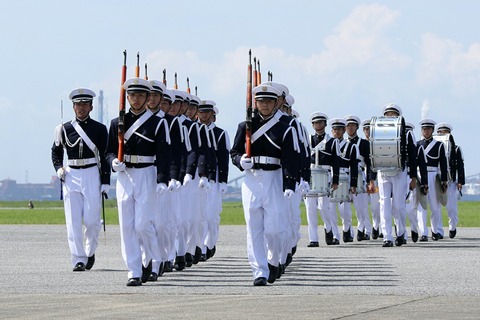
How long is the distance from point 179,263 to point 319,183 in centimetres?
619

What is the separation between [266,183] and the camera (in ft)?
57.5

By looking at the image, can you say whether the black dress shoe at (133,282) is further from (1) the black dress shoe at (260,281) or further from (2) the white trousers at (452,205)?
(2) the white trousers at (452,205)

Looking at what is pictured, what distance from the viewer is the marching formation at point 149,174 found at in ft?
58.3

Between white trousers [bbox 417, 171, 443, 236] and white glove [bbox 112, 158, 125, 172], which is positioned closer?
white glove [bbox 112, 158, 125, 172]

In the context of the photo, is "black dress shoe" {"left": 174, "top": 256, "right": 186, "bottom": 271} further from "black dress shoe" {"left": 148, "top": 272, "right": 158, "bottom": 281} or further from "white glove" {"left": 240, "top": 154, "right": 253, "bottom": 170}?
"white glove" {"left": 240, "top": 154, "right": 253, "bottom": 170}

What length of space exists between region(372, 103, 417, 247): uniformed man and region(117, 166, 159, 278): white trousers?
10.1m

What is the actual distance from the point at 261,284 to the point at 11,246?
11476 mm

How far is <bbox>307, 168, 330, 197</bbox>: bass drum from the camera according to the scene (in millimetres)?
26641

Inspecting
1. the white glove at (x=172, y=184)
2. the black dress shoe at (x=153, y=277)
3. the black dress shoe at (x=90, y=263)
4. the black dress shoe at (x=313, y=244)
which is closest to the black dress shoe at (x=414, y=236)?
the black dress shoe at (x=313, y=244)

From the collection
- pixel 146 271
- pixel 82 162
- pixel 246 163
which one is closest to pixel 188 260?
pixel 82 162

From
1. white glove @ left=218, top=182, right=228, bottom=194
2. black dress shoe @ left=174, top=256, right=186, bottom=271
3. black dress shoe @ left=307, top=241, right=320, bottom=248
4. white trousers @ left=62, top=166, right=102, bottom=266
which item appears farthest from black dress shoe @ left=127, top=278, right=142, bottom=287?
black dress shoe @ left=307, top=241, right=320, bottom=248

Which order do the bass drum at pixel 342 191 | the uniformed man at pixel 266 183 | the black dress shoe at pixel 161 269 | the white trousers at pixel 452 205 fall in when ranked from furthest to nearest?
the white trousers at pixel 452 205
the bass drum at pixel 342 191
the black dress shoe at pixel 161 269
the uniformed man at pixel 266 183

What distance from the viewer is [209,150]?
2233cm

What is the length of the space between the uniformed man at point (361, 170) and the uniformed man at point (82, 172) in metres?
8.90
